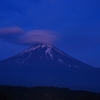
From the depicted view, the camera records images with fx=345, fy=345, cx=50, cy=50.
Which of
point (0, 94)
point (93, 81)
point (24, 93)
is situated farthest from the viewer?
point (93, 81)

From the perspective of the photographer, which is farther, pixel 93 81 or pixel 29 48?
pixel 29 48

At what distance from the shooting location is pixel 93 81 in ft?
368

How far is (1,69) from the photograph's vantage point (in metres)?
112

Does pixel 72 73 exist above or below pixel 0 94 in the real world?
above

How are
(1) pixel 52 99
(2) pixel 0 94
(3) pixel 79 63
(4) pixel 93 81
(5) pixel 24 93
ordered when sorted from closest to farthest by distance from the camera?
(2) pixel 0 94 → (1) pixel 52 99 → (5) pixel 24 93 → (4) pixel 93 81 → (3) pixel 79 63

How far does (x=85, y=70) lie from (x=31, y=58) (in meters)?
19.5

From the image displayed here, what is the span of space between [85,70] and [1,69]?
27.5 metres

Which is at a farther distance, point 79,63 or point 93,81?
point 79,63

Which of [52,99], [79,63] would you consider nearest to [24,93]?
[52,99]

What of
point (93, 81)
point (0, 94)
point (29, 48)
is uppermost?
point (29, 48)

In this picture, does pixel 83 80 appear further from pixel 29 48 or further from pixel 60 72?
pixel 29 48

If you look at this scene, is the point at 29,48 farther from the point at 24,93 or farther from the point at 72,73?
the point at 24,93

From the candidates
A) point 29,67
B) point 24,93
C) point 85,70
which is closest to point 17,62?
point 29,67

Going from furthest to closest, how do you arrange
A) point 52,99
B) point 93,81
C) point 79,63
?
1. point 79,63
2. point 93,81
3. point 52,99
